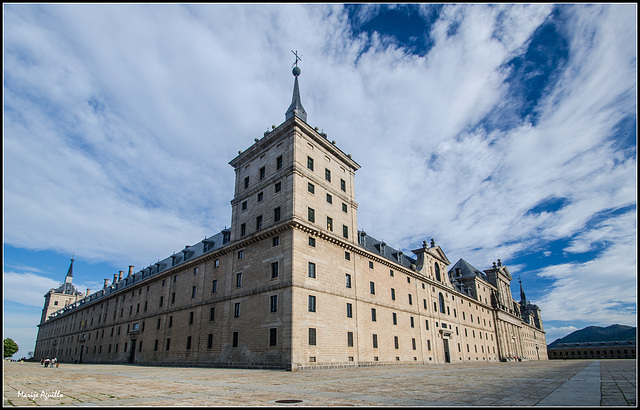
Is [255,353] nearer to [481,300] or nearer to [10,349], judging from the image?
[481,300]

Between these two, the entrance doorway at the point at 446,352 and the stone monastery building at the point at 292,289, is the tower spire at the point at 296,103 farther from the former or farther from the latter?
the entrance doorway at the point at 446,352

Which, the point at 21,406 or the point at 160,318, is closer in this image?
the point at 21,406

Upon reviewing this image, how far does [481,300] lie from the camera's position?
71.8 m

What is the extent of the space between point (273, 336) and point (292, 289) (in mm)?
4196

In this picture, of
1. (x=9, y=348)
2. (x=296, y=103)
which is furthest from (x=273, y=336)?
(x=9, y=348)

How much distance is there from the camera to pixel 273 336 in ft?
89.8

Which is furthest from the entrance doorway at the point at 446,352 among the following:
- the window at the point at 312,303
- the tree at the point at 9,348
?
the tree at the point at 9,348

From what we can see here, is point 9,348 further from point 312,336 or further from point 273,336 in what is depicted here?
point 312,336

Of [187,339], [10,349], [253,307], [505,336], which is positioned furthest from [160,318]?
[10,349]

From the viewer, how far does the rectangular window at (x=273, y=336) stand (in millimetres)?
27016

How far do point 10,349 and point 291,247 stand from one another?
4364 inches

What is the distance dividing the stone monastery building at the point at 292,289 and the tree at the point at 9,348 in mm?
64113

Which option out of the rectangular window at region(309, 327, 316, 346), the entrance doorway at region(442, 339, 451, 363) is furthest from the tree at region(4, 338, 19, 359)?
the entrance doorway at region(442, 339, 451, 363)

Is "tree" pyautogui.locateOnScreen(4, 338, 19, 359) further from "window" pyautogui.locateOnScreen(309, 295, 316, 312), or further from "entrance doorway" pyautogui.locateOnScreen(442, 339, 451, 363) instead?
"entrance doorway" pyautogui.locateOnScreen(442, 339, 451, 363)
